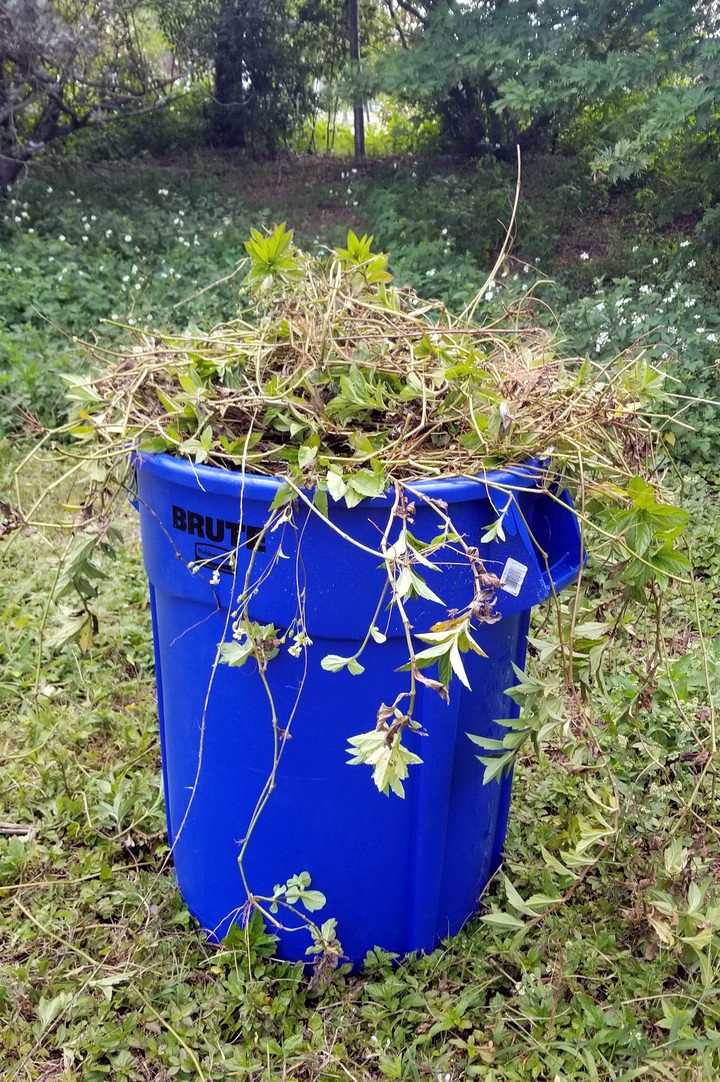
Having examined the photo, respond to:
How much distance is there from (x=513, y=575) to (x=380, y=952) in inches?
32.1

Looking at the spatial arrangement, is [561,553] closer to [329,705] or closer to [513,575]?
[513,575]

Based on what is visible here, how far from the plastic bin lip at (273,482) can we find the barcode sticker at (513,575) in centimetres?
12

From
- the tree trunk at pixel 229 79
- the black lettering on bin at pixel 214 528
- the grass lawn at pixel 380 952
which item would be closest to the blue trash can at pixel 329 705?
the black lettering on bin at pixel 214 528

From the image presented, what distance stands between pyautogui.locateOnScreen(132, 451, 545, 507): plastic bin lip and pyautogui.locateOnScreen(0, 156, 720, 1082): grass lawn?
1.04 ft

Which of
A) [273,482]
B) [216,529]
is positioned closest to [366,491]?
[273,482]

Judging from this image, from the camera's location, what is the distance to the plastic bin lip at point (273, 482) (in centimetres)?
126

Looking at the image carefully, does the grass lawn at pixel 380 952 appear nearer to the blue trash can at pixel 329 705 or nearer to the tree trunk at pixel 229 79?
the blue trash can at pixel 329 705

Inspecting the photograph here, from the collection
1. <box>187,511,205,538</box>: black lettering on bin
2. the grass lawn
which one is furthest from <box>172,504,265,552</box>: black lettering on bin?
the grass lawn

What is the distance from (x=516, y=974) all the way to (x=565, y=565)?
85cm

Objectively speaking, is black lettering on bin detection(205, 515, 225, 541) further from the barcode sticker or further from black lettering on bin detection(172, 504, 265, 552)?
the barcode sticker

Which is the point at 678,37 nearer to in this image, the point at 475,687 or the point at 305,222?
the point at 305,222

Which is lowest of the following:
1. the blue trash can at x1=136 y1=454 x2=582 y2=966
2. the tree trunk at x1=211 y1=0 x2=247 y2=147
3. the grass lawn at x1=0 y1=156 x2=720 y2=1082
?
the grass lawn at x1=0 y1=156 x2=720 y2=1082

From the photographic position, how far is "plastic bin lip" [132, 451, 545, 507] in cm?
126

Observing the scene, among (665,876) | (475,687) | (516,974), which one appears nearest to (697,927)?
(665,876)
